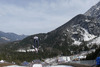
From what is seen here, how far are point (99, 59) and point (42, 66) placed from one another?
2418 centimetres

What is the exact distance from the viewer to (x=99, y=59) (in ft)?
108

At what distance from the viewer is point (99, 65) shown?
3284 centimetres

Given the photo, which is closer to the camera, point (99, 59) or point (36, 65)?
point (99, 59)

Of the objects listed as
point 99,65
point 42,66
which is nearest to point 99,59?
point 99,65

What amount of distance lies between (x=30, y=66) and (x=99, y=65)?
1009 inches

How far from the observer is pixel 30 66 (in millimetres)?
54094

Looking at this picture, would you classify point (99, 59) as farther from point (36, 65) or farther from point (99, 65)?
point (36, 65)

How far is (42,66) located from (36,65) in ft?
5.75

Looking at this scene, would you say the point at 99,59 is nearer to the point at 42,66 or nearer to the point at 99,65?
the point at 99,65

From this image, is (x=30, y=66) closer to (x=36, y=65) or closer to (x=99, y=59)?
(x=36, y=65)

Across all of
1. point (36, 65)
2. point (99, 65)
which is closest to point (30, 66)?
point (36, 65)

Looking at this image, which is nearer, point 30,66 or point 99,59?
point 99,59

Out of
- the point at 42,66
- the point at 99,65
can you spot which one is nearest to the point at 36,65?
the point at 42,66
